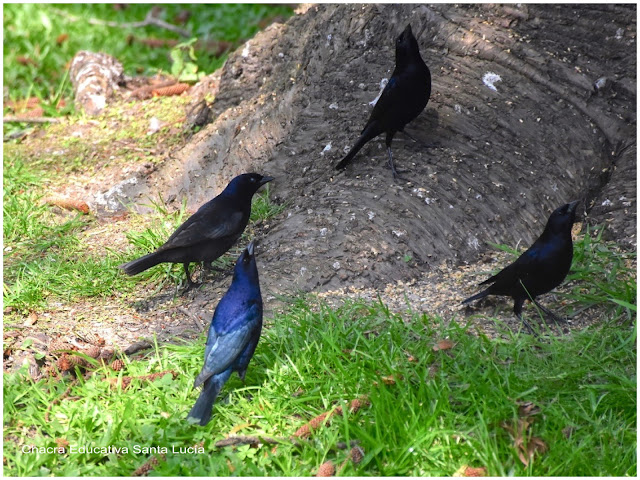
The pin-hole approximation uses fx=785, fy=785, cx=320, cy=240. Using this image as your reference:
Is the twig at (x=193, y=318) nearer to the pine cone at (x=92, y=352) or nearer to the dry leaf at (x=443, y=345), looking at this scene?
the pine cone at (x=92, y=352)

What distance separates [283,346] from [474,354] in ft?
2.90

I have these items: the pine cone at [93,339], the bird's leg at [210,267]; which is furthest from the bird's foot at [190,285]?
the pine cone at [93,339]

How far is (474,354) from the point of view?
3.50 m

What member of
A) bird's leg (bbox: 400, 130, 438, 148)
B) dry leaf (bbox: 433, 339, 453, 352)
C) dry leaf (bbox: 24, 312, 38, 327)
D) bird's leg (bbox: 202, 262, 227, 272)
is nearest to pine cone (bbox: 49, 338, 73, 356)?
dry leaf (bbox: 24, 312, 38, 327)

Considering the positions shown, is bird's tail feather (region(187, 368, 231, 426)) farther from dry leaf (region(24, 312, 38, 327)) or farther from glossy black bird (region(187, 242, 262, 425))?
dry leaf (region(24, 312, 38, 327))

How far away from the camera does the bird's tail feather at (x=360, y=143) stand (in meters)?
4.96

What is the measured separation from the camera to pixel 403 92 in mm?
4836

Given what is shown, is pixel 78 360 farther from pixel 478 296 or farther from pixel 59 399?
pixel 478 296

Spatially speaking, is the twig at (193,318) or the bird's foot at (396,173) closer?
the twig at (193,318)

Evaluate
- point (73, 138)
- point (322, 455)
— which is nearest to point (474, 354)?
point (322, 455)

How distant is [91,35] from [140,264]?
17.0 ft

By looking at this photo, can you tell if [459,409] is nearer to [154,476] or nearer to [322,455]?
[322,455]

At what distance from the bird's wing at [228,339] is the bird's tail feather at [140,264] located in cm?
92

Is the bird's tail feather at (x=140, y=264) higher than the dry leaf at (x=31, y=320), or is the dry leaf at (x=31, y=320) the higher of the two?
the bird's tail feather at (x=140, y=264)
